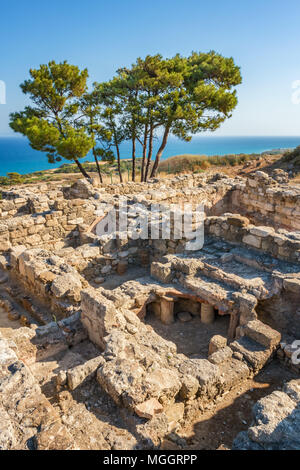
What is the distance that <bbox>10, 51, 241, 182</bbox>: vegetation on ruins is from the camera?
56.2ft

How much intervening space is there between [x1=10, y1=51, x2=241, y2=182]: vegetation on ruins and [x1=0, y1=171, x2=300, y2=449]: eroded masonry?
27.0 ft

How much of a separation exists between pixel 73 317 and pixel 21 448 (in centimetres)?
305

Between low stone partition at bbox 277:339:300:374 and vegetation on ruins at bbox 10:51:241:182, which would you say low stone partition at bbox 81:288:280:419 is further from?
vegetation on ruins at bbox 10:51:241:182

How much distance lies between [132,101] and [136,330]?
17.2 meters

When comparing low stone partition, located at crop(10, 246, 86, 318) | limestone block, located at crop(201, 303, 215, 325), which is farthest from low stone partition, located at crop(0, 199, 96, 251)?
limestone block, located at crop(201, 303, 215, 325)

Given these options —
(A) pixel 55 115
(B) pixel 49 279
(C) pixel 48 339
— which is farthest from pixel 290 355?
(A) pixel 55 115

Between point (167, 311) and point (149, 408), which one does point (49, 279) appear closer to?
point (167, 311)

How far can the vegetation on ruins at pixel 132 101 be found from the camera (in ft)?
56.2

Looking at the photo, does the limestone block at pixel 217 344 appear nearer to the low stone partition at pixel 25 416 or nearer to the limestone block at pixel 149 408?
the limestone block at pixel 149 408

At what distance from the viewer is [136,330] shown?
5.38m


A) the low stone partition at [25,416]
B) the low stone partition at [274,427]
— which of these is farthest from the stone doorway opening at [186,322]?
the low stone partition at [25,416]

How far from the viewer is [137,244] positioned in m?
9.04

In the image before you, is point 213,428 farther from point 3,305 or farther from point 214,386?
point 3,305

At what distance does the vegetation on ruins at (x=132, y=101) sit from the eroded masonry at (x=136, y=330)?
27.0ft
